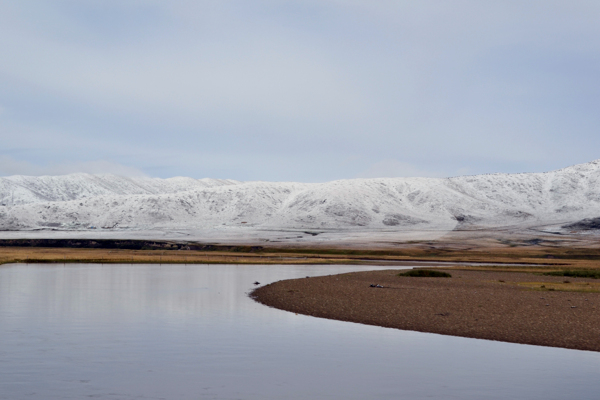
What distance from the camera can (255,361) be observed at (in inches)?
834

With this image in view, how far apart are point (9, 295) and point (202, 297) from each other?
1314 cm

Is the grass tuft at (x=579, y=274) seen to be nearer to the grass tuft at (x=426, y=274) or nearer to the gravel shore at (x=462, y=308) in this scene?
the grass tuft at (x=426, y=274)

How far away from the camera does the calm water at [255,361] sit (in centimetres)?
1728

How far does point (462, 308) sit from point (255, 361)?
59.0 ft

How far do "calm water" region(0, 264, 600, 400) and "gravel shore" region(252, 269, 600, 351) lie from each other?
6.47 feet

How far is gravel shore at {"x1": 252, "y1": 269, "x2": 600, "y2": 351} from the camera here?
89.9 feet

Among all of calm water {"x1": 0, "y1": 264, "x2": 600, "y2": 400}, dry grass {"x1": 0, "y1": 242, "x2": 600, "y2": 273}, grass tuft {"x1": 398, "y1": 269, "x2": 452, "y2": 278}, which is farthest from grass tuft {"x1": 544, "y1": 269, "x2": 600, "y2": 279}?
calm water {"x1": 0, "y1": 264, "x2": 600, "y2": 400}

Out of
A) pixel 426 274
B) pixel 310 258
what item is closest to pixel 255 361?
pixel 426 274

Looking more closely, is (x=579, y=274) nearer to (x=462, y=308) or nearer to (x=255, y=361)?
(x=462, y=308)

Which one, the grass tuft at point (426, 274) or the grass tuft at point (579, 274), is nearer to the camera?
the grass tuft at point (426, 274)

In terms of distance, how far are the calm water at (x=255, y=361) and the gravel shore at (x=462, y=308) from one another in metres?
1.97

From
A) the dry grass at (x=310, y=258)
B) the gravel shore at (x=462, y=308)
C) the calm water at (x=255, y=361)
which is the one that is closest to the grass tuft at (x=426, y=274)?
the gravel shore at (x=462, y=308)

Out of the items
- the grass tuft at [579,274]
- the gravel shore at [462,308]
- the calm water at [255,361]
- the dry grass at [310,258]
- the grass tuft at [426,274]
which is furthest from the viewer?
the dry grass at [310,258]

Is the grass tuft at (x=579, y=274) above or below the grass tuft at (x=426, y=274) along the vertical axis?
below
